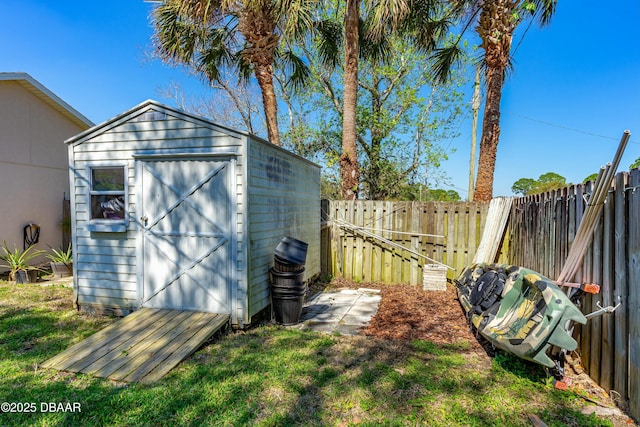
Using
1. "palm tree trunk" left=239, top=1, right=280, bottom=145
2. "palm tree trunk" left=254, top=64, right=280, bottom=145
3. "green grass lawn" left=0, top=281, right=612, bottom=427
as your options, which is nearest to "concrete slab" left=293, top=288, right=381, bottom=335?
"green grass lawn" left=0, top=281, right=612, bottom=427

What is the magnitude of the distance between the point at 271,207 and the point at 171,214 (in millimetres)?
1410

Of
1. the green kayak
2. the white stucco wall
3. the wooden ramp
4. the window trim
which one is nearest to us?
the green kayak

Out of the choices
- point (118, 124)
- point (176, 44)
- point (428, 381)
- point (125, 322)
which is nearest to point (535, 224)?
point (428, 381)

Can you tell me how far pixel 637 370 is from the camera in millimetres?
2340

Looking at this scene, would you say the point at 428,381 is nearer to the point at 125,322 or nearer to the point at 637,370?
the point at 637,370

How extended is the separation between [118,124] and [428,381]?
5.08 meters

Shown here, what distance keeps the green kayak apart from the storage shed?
2925mm

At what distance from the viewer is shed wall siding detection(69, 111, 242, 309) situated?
4516mm

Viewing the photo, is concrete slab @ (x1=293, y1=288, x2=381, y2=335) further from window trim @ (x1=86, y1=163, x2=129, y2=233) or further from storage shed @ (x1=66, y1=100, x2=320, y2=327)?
window trim @ (x1=86, y1=163, x2=129, y2=233)

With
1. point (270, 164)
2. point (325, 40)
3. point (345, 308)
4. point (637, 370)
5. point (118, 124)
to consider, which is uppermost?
point (325, 40)

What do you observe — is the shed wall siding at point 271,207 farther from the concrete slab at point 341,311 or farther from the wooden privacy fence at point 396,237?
the wooden privacy fence at point 396,237

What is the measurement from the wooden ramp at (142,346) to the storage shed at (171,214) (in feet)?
0.91

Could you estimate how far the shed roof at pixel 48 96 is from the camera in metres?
7.39

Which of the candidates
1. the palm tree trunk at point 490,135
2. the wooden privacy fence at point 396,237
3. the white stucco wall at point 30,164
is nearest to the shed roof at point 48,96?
the white stucco wall at point 30,164
